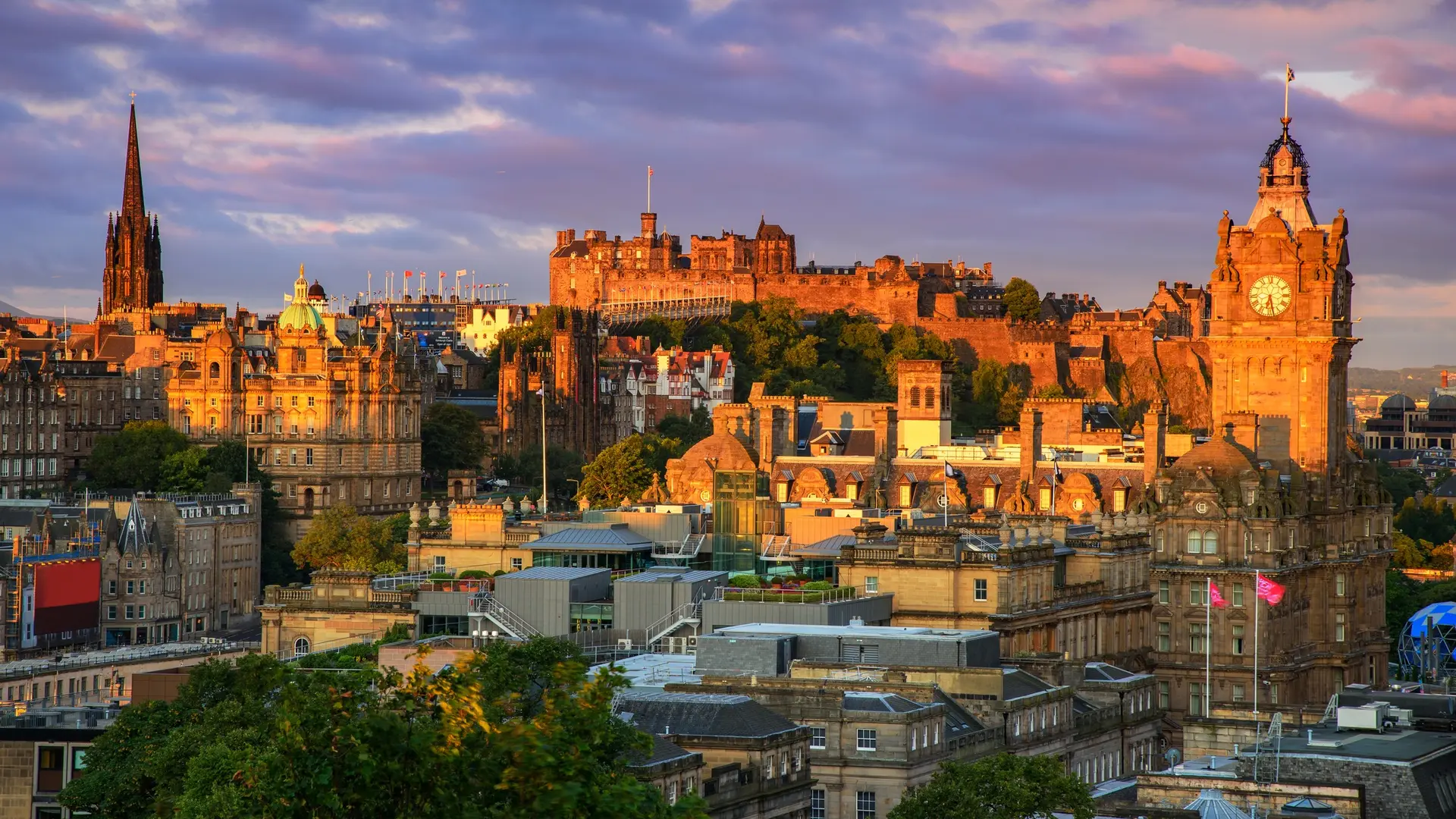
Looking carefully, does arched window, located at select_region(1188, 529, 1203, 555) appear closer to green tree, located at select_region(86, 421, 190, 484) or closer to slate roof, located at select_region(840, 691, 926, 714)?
slate roof, located at select_region(840, 691, 926, 714)

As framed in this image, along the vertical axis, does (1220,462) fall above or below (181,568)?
above

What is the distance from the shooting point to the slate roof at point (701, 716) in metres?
67.6

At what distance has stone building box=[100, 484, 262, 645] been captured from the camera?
466 feet

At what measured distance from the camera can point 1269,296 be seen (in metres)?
131

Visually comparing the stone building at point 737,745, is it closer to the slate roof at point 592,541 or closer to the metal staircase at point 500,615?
the metal staircase at point 500,615

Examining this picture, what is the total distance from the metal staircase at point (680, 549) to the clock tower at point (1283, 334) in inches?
1287

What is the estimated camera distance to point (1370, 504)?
440 feet

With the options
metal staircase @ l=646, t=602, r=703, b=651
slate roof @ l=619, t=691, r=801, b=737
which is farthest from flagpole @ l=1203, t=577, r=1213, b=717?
slate roof @ l=619, t=691, r=801, b=737

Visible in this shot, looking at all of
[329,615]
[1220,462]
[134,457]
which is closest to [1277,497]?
[1220,462]

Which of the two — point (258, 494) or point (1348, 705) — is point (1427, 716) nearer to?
point (1348, 705)

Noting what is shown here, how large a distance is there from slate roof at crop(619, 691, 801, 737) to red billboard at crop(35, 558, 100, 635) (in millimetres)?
71615

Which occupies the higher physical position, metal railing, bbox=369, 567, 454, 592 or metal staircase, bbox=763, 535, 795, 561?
metal staircase, bbox=763, 535, 795, 561

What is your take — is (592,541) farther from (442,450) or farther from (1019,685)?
(442,450)

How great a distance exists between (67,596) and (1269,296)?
185ft
